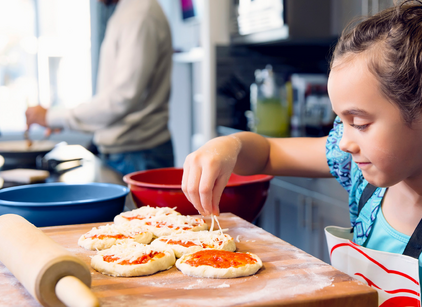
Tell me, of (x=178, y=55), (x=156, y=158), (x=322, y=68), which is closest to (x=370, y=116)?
(x=156, y=158)

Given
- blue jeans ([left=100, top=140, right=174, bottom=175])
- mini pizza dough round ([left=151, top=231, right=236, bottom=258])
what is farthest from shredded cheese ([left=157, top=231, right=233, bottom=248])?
blue jeans ([left=100, top=140, right=174, bottom=175])

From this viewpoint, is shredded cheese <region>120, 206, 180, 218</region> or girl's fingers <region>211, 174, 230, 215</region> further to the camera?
shredded cheese <region>120, 206, 180, 218</region>

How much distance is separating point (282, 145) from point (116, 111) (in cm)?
136

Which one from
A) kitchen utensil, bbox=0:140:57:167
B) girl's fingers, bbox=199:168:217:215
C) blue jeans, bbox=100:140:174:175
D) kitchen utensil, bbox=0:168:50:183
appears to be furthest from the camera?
blue jeans, bbox=100:140:174:175

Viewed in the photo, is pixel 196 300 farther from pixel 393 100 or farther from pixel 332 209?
pixel 332 209

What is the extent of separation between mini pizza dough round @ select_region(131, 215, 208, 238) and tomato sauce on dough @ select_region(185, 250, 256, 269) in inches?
5.7

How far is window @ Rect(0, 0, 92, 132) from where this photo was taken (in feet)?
14.3

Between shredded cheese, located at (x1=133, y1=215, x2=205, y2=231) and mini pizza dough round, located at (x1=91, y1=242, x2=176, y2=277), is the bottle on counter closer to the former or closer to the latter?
shredded cheese, located at (x1=133, y1=215, x2=205, y2=231)

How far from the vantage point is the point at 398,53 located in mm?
770

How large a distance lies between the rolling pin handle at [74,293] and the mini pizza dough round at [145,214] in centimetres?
42

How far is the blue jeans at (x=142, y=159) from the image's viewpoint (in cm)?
223

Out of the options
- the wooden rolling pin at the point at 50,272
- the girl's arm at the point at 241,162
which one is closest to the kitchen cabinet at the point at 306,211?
the girl's arm at the point at 241,162

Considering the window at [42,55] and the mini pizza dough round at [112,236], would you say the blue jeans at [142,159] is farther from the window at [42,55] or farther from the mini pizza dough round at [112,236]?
the window at [42,55]

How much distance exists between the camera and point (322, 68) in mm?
3275
